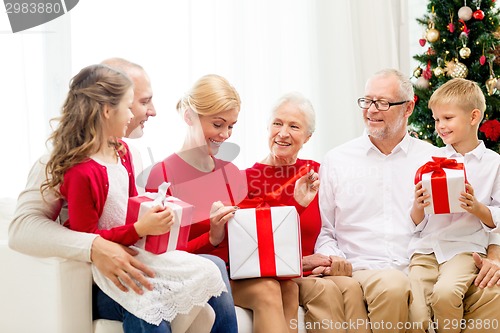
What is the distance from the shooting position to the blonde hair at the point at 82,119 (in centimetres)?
239

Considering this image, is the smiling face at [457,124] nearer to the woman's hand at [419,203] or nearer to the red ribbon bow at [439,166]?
the red ribbon bow at [439,166]

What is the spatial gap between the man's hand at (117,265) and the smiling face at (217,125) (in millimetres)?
835

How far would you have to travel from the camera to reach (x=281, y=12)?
470cm

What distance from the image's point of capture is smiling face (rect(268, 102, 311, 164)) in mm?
3195

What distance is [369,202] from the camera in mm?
3361

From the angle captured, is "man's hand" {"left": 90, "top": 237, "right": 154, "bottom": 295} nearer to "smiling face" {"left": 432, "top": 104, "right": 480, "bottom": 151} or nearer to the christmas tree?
"smiling face" {"left": 432, "top": 104, "right": 480, "bottom": 151}

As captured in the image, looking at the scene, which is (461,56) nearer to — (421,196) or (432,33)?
(432,33)

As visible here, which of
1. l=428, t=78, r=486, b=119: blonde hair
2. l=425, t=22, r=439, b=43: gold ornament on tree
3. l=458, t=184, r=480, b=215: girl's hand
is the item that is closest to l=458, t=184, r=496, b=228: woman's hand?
l=458, t=184, r=480, b=215: girl's hand

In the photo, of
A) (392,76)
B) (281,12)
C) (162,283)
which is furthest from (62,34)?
(162,283)

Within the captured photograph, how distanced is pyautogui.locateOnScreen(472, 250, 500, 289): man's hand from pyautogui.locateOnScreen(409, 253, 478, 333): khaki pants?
28 mm

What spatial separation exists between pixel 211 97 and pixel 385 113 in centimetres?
88

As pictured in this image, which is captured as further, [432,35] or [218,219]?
[432,35]

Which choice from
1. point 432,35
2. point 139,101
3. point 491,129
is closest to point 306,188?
point 139,101

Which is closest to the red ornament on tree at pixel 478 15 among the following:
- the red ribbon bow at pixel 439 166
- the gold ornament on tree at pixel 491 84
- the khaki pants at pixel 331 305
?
the gold ornament on tree at pixel 491 84
